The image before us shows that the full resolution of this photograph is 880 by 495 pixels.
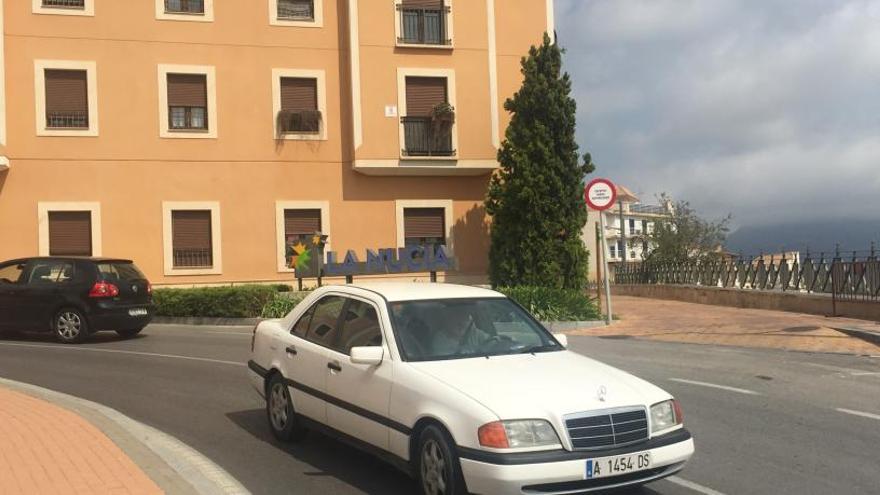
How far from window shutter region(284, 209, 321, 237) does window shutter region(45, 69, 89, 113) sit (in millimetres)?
6346

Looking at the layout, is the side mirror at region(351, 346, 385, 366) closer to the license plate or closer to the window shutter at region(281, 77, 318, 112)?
the license plate

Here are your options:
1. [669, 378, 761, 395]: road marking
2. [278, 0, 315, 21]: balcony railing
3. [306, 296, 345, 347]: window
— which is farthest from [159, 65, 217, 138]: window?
[306, 296, 345, 347]: window

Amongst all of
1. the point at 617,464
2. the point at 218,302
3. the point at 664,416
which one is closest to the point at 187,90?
the point at 218,302

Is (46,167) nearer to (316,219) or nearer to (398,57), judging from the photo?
(316,219)

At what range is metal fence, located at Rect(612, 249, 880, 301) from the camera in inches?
658

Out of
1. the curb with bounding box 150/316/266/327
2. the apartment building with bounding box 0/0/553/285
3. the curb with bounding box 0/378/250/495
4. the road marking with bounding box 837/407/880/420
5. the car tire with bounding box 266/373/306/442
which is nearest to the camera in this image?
the curb with bounding box 0/378/250/495

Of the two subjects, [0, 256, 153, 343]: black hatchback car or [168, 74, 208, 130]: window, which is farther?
[168, 74, 208, 130]: window

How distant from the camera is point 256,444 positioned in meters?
6.98

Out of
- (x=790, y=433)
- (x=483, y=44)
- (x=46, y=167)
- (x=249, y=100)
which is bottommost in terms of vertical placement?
(x=790, y=433)

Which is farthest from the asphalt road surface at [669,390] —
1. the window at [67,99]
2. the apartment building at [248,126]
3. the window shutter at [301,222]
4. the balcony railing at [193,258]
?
the window at [67,99]

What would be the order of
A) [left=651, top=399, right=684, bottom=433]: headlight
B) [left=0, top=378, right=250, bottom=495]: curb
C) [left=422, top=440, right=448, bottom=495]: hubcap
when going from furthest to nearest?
[left=0, top=378, right=250, bottom=495]: curb → [left=651, top=399, right=684, bottom=433]: headlight → [left=422, top=440, right=448, bottom=495]: hubcap

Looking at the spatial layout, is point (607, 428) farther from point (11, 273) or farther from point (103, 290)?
point (11, 273)

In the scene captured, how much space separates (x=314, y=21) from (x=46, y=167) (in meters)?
8.64

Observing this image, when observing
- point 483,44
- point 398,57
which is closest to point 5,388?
point 398,57
